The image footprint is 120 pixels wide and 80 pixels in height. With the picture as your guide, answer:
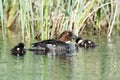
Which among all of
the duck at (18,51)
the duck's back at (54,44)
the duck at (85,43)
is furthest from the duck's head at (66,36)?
the duck at (18,51)

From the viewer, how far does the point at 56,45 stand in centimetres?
1211

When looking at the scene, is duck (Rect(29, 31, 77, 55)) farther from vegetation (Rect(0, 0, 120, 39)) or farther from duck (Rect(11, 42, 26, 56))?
duck (Rect(11, 42, 26, 56))

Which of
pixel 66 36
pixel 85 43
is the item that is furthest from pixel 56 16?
pixel 85 43

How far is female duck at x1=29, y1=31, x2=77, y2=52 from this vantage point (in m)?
11.8

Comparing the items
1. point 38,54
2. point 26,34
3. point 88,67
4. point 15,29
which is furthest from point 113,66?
point 15,29

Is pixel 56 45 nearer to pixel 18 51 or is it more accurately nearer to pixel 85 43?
pixel 85 43

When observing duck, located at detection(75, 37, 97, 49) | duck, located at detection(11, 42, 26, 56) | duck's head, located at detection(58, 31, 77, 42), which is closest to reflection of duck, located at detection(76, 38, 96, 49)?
duck, located at detection(75, 37, 97, 49)

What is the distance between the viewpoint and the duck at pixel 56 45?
1182 centimetres

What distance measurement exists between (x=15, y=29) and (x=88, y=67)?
6.88 meters

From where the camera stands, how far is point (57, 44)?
1214 cm

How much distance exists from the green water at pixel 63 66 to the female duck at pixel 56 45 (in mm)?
402

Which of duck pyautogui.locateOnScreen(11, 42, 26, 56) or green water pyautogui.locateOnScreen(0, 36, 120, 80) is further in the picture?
duck pyautogui.locateOnScreen(11, 42, 26, 56)

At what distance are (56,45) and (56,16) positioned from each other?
1.21m

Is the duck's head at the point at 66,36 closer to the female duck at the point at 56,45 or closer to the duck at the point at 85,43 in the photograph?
the female duck at the point at 56,45
